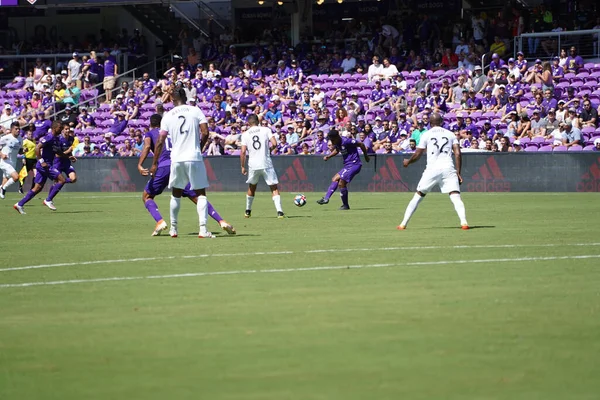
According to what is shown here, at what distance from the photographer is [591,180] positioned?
31.8 meters

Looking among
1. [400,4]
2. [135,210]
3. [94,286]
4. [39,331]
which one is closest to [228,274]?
[94,286]

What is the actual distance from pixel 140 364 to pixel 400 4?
4056cm

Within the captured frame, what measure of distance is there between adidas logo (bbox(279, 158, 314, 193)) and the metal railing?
8.45 meters

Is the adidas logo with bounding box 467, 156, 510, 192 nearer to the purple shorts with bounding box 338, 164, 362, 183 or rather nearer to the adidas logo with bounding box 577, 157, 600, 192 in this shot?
the adidas logo with bounding box 577, 157, 600, 192

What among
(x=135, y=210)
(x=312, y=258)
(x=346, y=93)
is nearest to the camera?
(x=312, y=258)

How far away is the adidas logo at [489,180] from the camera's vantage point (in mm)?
33147

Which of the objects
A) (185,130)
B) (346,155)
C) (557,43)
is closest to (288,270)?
(185,130)

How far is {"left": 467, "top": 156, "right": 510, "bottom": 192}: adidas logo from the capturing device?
33.1m

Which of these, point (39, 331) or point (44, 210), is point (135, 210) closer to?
point (44, 210)

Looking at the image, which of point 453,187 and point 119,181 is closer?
point 453,187

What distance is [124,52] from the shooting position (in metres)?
49.0

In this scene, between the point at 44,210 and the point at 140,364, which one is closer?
the point at 140,364

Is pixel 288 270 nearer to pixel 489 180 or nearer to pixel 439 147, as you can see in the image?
pixel 439 147

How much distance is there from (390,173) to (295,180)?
3.22 m
